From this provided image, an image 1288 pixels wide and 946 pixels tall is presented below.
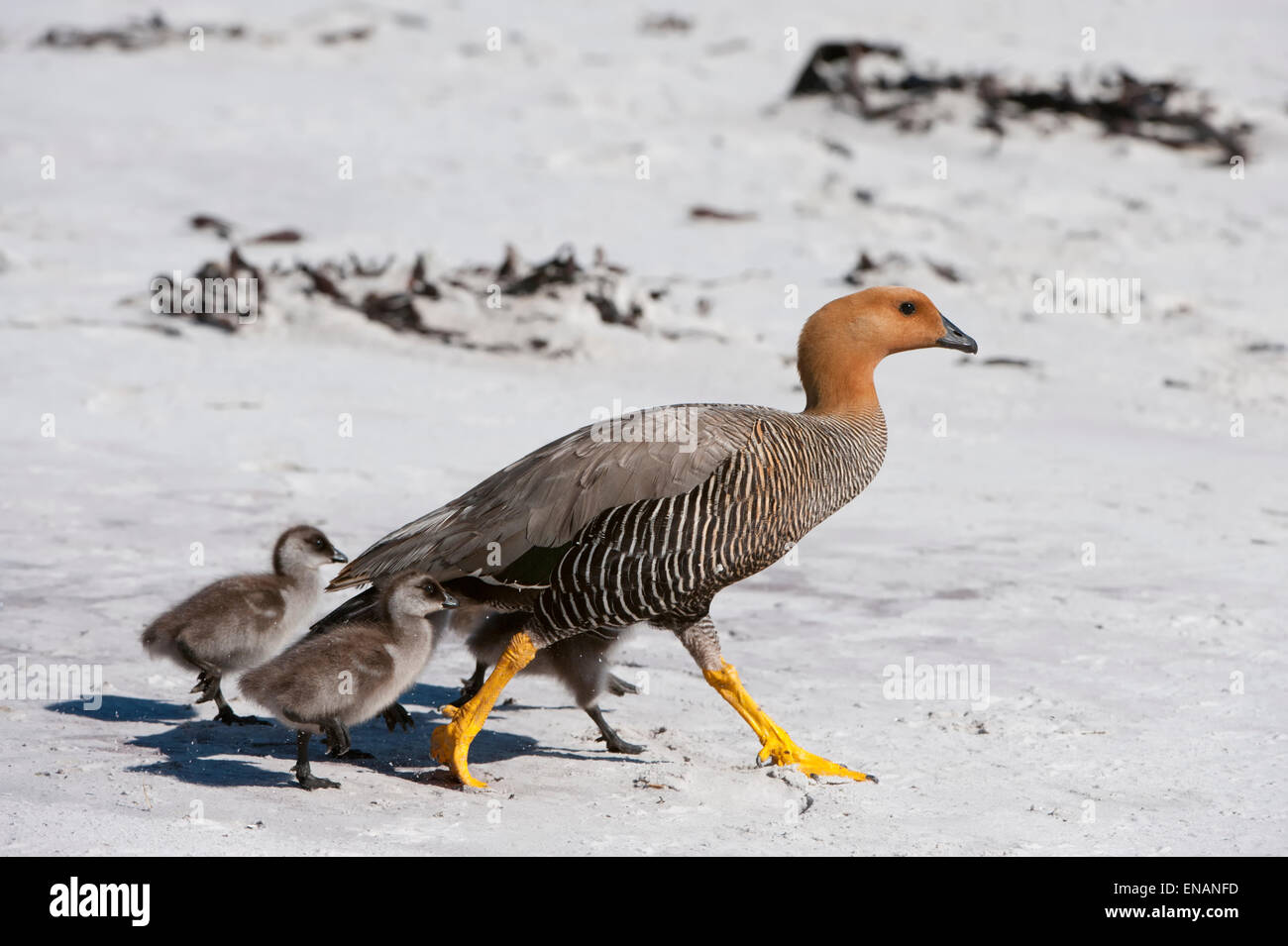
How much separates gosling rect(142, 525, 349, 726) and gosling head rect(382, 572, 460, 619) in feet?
2.58

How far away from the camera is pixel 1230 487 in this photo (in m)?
10.3

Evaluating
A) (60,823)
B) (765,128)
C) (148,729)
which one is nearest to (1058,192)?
(765,128)

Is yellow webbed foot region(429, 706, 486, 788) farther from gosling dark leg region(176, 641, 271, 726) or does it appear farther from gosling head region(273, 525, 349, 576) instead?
gosling head region(273, 525, 349, 576)

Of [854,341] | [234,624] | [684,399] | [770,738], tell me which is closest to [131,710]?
[234,624]

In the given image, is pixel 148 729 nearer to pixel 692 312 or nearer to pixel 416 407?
pixel 416 407

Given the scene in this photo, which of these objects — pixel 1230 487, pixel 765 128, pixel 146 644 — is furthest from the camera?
pixel 765 128

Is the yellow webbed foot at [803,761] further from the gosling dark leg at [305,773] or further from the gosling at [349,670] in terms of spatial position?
the gosling dark leg at [305,773]

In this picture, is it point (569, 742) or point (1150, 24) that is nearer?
point (569, 742)

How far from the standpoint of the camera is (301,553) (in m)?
6.88

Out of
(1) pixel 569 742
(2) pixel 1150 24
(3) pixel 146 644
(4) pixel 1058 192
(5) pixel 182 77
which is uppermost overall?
(2) pixel 1150 24

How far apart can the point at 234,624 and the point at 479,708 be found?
1098 millimetres

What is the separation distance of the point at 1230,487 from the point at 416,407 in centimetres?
553

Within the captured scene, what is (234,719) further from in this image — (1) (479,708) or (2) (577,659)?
(2) (577,659)

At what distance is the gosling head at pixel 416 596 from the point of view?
5945mm
